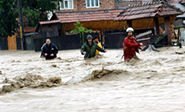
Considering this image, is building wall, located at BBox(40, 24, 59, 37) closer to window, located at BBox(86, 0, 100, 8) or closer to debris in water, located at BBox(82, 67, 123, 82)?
window, located at BBox(86, 0, 100, 8)

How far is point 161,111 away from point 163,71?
4.62m

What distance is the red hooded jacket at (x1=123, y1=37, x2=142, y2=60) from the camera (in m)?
11.4

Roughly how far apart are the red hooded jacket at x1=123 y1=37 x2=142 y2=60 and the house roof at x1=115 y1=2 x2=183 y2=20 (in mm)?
8246

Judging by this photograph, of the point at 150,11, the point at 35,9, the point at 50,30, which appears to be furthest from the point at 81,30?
the point at 150,11

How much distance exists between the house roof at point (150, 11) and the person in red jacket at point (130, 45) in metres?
8.25

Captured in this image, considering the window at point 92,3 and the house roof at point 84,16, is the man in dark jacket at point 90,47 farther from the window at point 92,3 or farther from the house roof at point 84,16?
the window at point 92,3

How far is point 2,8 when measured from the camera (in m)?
36.0

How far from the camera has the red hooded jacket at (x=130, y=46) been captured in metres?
11.4

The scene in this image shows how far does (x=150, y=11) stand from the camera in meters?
20.2

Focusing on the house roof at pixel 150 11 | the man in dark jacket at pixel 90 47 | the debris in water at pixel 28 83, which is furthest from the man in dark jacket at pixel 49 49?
the house roof at pixel 150 11

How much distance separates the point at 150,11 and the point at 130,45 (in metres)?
9.38

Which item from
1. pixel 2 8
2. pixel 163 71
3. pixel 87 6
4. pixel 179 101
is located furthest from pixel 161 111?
pixel 87 6

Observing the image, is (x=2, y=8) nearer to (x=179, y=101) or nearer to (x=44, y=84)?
(x=44, y=84)

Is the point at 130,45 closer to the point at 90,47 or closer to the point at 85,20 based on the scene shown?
the point at 90,47
